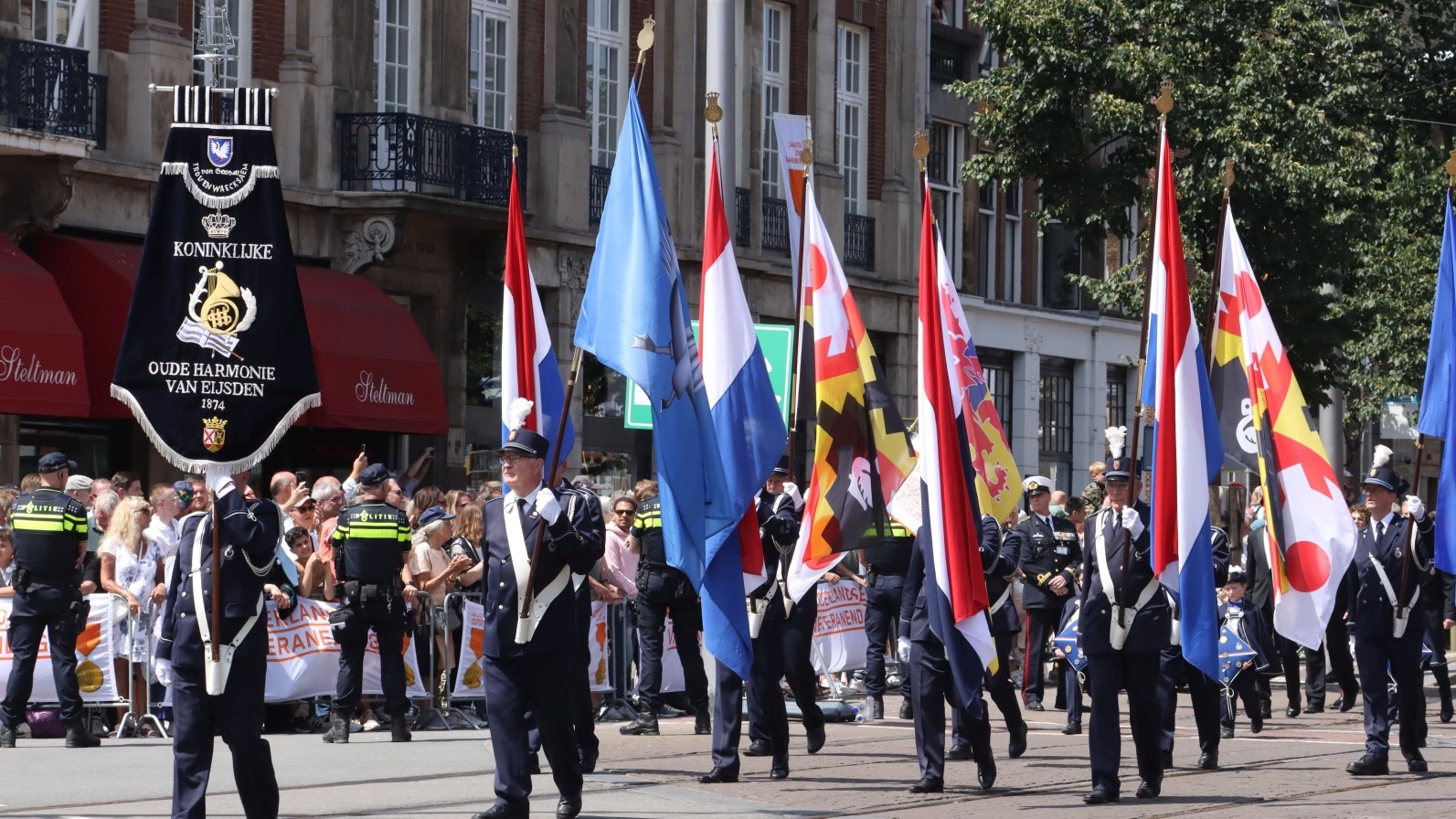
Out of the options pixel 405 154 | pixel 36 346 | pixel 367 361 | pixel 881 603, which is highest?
pixel 405 154

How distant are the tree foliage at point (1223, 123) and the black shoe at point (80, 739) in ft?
43.8

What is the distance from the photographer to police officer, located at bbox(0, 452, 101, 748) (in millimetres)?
14195

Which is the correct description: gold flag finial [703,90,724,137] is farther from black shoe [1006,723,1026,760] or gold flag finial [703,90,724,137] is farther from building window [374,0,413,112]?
building window [374,0,413,112]

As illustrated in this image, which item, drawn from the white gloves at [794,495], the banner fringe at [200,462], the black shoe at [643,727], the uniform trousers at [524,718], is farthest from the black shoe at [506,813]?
the black shoe at [643,727]

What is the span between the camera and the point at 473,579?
53.6ft

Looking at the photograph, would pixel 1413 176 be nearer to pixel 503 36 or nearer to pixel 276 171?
pixel 503 36

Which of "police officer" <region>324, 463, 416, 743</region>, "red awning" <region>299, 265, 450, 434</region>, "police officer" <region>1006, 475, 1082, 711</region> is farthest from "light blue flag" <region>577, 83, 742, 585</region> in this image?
"red awning" <region>299, 265, 450, 434</region>

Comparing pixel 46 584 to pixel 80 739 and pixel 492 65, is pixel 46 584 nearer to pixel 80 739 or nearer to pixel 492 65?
pixel 80 739

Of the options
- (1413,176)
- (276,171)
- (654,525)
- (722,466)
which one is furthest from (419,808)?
(1413,176)

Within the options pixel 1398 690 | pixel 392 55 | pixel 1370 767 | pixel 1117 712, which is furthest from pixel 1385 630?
pixel 392 55

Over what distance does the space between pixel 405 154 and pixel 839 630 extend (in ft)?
28.3

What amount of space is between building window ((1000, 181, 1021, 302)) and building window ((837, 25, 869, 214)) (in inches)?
200

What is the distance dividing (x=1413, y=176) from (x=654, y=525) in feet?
51.8

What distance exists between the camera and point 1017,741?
46.3ft
